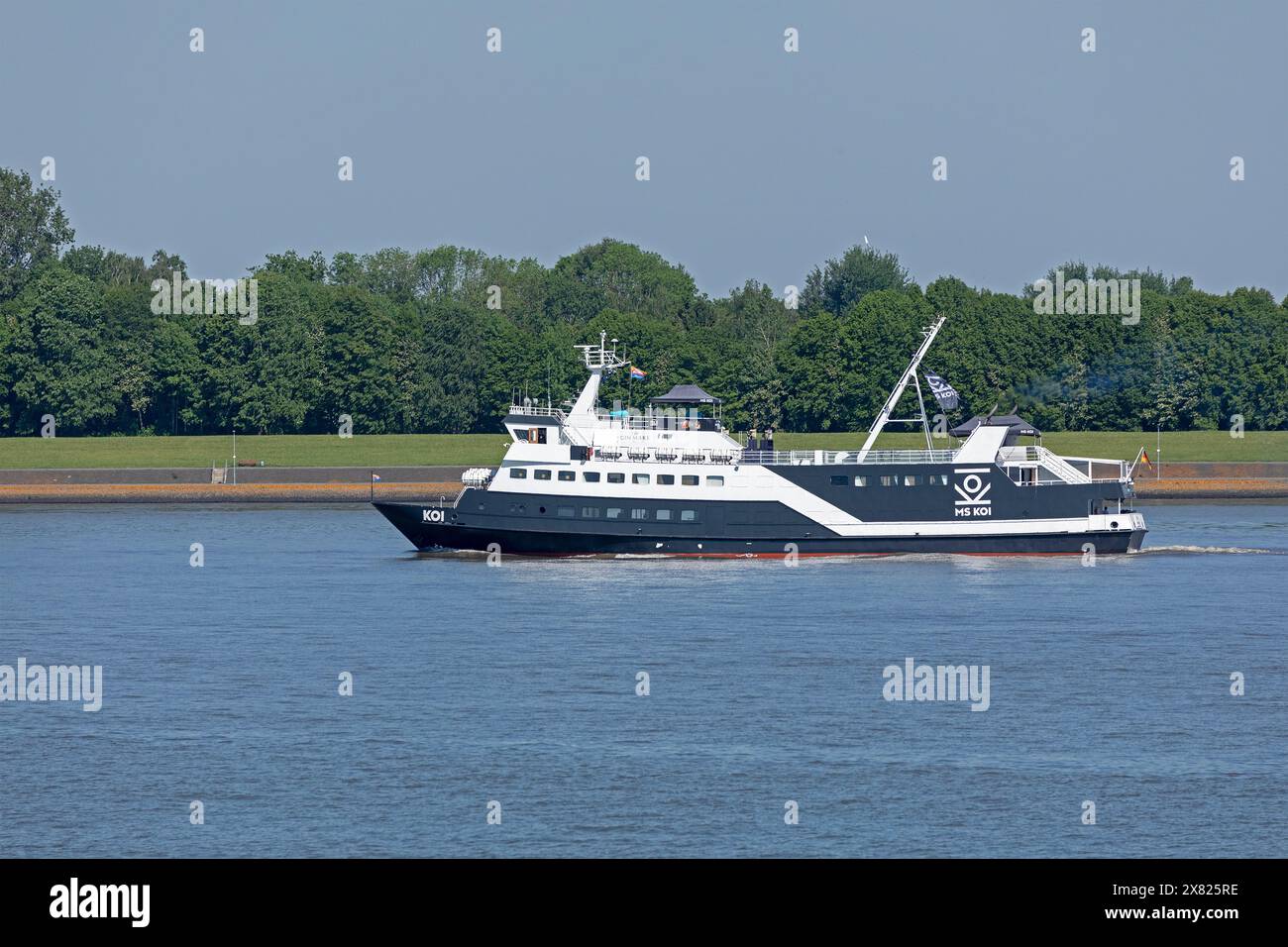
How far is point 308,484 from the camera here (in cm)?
11825

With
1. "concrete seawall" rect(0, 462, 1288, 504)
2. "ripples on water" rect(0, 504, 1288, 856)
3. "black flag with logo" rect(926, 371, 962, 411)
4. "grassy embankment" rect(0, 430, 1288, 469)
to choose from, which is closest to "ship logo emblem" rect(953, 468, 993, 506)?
"black flag with logo" rect(926, 371, 962, 411)

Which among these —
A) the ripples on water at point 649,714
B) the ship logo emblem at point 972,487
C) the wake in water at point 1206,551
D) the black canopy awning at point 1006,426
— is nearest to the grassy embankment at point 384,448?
the wake in water at point 1206,551

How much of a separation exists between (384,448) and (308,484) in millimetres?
19557

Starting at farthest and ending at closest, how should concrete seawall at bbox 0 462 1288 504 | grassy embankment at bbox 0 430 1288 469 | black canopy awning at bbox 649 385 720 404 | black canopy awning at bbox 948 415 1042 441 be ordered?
grassy embankment at bbox 0 430 1288 469 → concrete seawall at bbox 0 462 1288 504 → black canopy awning at bbox 649 385 720 404 → black canopy awning at bbox 948 415 1042 441

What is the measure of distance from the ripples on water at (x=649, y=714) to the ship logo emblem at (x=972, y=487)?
15.0ft

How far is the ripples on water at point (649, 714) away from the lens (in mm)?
A: 31344

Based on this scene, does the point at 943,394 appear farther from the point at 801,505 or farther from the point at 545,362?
the point at 545,362

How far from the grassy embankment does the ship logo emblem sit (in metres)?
53.9

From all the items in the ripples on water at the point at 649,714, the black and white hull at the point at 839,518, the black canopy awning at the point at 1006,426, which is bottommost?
the ripples on water at the point at 649,714

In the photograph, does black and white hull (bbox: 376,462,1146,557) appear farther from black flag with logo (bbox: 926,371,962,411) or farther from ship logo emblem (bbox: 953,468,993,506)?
black flag with logo (bbox: 926,371,962,411)

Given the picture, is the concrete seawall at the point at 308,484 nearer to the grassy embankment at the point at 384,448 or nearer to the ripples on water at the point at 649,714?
the grassy embankment at the point at 384,448

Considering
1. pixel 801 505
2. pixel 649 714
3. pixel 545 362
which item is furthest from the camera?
pixel 545 362

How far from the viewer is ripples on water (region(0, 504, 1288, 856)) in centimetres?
3134

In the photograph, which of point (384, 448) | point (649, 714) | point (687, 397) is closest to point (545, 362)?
point (384, 448)
